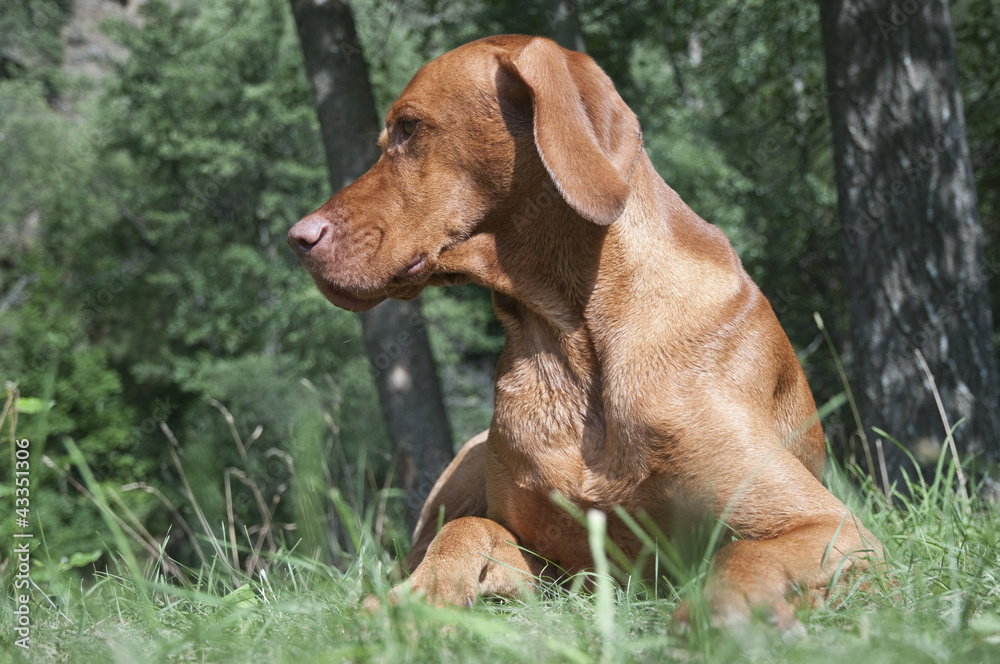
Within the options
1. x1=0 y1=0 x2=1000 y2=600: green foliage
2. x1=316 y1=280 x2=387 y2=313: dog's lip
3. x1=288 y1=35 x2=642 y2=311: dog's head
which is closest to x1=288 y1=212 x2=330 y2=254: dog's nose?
x1=288 y1=35 x2=642 y2=311: dog's head

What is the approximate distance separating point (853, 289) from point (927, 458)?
39.9 inches

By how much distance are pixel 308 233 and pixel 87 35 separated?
37.5 m

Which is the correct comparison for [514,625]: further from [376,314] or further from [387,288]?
[376,314]

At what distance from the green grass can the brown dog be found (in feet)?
0.92

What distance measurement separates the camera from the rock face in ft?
106

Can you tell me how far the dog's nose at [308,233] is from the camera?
2.50m

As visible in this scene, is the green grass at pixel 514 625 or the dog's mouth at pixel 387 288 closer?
the green grass at pixel 514 625

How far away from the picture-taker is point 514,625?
169 centimetres

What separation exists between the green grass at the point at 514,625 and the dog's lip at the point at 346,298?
0.70m

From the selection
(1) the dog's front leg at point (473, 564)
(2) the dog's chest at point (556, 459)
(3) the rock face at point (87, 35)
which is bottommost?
(1) the dog's front leg at point (473, 564)
